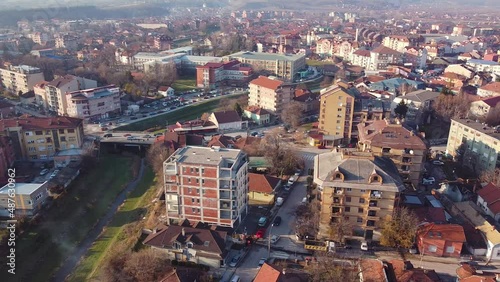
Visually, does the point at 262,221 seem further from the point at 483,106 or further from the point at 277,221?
the point at 483,106

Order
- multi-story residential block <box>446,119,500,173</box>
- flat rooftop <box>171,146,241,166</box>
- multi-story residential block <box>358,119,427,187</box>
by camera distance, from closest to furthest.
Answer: flat rooftop <box>171,146,241,166</box> → multi-story residential block <box>358,119,427,187</box> → multi-story residential block <box>446,119,500,173</box>

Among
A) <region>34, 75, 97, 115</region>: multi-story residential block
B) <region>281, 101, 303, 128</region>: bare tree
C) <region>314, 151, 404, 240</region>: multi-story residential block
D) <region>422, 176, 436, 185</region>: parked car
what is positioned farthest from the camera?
<region>34, 75, 97, 115</region>: multi-story residential block

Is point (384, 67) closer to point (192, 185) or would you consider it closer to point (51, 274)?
point (192, 185)

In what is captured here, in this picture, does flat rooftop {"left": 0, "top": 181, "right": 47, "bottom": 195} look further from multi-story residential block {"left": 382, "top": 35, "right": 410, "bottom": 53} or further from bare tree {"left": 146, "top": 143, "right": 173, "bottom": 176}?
multi-story residential block {"left": 382, "top": 35, "right": 410, "bottom": 53}

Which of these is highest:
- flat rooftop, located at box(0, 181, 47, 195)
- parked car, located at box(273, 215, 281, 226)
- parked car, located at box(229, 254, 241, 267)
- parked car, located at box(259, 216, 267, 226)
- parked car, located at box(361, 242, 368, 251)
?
flat rooftop, located at box(0, 181, 47, 195)

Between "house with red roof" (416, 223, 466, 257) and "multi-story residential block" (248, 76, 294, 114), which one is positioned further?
"multi-story residential block" (248, 76, 294, 114)

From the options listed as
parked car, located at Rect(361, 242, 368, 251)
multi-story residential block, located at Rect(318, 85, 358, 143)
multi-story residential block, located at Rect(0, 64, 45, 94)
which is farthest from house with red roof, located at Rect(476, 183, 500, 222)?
multi-story residential block, located at Rect(0, 64, 45, 94)

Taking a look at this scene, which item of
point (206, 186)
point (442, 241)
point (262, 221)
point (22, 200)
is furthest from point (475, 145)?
point (22, 200)

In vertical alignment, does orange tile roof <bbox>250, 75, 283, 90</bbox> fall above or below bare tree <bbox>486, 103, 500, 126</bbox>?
above
